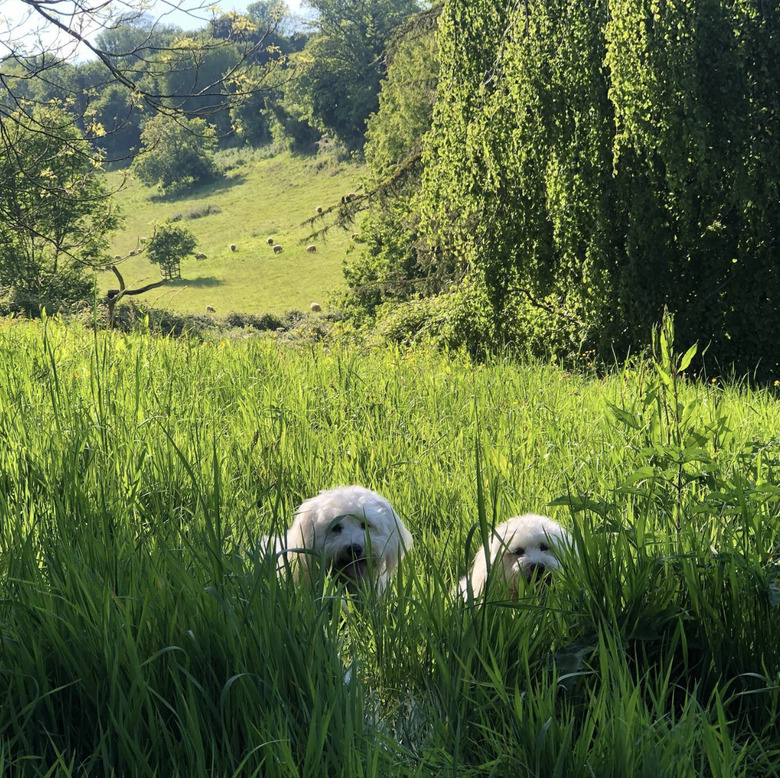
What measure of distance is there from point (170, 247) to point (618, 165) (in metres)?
41.0

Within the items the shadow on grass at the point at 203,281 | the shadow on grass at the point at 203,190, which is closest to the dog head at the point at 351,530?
the shadow on grass at the point at 203,281

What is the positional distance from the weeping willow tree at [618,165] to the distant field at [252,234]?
2203cm

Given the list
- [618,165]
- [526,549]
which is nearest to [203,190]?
[618,165]

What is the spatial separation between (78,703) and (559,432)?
3576mm

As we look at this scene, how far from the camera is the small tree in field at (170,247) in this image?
46188 millimetres

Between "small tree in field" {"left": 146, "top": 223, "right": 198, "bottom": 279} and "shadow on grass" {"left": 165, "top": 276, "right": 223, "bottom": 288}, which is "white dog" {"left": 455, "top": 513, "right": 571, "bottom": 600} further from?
"shadow on grass" {"left": 165, "top": 276, "right": 223, "bottom": 288}

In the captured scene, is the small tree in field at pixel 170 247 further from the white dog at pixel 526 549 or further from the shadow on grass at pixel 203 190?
the white dog at pixel 526 549

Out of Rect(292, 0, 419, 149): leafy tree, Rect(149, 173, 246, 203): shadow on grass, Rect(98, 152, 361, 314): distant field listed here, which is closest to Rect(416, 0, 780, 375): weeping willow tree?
Rect(98, 152, 361, 314): distant field

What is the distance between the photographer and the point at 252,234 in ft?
181

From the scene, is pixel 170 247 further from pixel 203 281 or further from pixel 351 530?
pixel 351 530

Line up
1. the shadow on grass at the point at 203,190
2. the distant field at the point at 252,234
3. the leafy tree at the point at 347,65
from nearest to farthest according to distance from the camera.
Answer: the distant field at the point at 252,234
the leafy tree at the point at 347,65
the shadow on grass at the point at 203,190

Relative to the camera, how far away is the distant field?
142ft

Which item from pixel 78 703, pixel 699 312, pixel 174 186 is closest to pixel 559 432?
pixel 78 703

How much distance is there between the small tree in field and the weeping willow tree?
119ft
